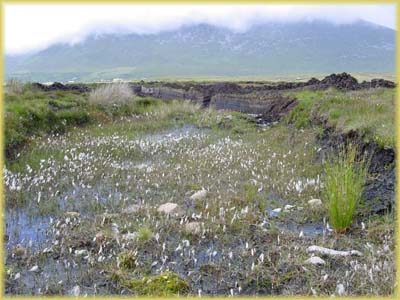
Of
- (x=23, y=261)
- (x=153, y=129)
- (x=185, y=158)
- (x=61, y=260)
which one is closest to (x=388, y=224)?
(x=61, y=260)

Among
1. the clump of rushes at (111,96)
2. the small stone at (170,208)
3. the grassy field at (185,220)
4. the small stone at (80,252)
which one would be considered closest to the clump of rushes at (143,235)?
the grassy field at (185,220)

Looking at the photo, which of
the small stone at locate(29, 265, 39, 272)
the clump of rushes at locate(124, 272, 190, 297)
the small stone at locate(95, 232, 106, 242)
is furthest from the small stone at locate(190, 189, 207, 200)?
the small stone at locate(29, 265, 39, 272)

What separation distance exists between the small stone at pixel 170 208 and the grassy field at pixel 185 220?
2 centimetres

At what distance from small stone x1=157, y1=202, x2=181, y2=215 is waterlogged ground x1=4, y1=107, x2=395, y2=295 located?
0.13 feet

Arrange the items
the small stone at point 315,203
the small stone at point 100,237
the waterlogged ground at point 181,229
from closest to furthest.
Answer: the waterlogged ground at point 181,229, the small stone at point 100,237, the small stone at point 315,203

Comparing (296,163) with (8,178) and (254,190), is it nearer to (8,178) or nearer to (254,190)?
(254,190)

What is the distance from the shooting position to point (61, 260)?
6945mm

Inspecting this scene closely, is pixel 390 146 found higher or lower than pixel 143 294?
higher

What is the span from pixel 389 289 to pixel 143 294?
116 inches

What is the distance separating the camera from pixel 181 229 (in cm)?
797

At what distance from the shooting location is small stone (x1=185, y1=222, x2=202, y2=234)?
786 centimetres

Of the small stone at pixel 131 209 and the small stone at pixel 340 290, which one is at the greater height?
the small stone at pixel 340 290

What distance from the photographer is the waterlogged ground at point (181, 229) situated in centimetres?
625

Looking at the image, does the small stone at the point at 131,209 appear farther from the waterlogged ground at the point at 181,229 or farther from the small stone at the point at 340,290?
the small stone at the point at 340,290
